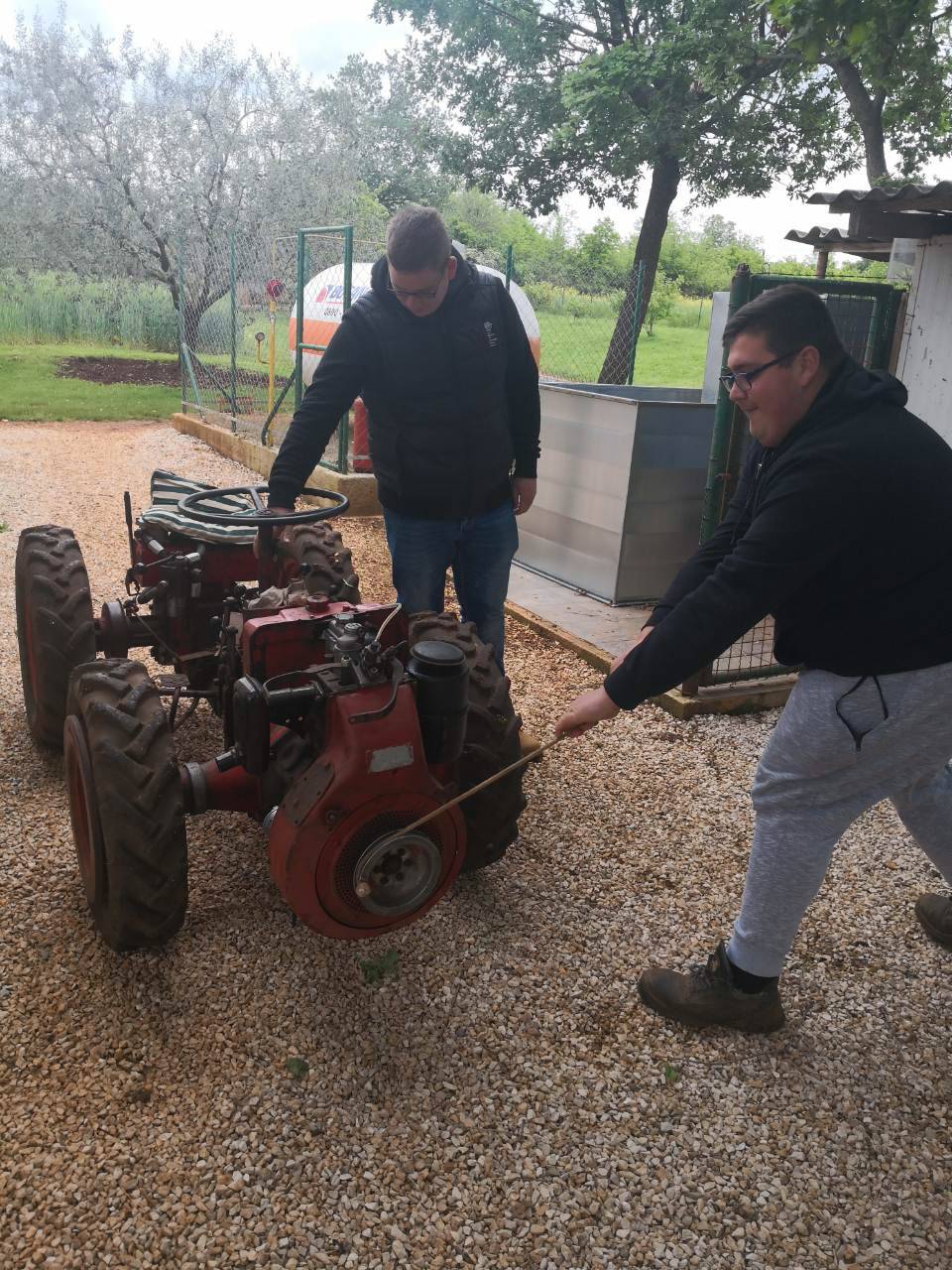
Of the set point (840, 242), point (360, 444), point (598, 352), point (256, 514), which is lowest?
point (360, 444)

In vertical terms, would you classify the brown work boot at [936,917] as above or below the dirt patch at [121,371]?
below

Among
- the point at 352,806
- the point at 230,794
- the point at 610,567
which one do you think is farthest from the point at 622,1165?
the point at 610,567

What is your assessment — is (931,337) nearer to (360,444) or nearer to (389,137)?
(360,444)

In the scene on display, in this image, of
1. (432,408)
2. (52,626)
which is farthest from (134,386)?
(432,408)

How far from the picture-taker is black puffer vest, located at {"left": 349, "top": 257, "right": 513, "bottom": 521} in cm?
344

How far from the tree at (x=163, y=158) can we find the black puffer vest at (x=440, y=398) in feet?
52.3

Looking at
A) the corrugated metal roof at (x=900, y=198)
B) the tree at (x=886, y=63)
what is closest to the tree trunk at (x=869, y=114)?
the tree at (x=886, y=63)

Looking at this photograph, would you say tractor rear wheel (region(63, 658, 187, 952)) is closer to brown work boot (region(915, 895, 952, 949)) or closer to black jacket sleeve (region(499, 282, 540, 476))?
black jacket sleeve (region(499, 282, 540, 476))

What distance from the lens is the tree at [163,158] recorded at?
747 inches

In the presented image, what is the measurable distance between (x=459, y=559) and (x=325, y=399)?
2.70 feet

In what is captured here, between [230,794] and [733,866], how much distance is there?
1767mm

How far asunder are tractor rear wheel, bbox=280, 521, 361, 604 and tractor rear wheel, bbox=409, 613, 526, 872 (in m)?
0.51

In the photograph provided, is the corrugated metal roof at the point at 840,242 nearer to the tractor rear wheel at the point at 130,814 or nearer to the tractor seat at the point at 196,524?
the tractor seat at the point at 196,524

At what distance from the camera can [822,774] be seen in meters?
2.30
